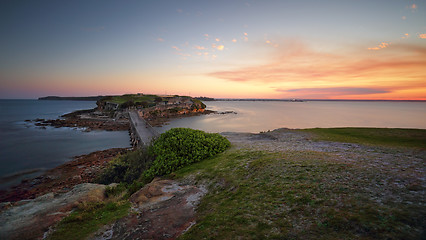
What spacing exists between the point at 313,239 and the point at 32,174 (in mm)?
25307

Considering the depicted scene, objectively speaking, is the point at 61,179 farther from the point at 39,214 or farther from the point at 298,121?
the point at 298,121

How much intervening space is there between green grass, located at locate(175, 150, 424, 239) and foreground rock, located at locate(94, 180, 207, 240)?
0.46 metres

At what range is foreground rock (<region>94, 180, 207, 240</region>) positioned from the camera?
5.40 m

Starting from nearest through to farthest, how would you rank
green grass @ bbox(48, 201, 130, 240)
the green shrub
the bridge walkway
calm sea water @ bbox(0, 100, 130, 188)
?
green grass @ bbox(48, 201, 130, 240), the green shrub, calm sea water @ bbox(0, 100, 130, 188), the bridge walkway

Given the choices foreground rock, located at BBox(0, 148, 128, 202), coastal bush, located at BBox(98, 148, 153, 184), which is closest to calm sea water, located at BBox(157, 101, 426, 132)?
foreground rock, located at BBox(0, 148, 128, 202)

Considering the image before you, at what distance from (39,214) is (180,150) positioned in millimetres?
7185

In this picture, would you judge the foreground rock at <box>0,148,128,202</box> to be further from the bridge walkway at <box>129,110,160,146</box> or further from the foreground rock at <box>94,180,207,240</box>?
the foreground rock at <box>94,180,207,240</box>

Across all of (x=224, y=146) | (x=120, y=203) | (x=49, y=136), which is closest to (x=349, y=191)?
(x=120, y=203)

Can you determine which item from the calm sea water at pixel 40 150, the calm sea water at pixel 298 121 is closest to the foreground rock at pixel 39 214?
the calm sea water at pixel 40 150

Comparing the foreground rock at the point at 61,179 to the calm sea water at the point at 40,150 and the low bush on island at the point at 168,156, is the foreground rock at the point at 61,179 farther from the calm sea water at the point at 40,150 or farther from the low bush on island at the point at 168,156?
the low bush on island at the point at 168,156

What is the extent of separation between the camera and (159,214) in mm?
6320

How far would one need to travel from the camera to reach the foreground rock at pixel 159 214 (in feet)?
17.7

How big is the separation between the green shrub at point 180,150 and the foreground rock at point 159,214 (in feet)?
8.96

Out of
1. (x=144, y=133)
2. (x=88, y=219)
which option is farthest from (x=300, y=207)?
(x=144, y=133)
